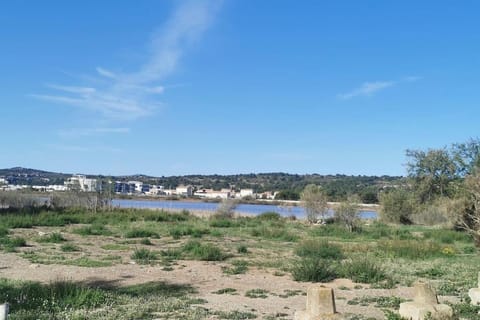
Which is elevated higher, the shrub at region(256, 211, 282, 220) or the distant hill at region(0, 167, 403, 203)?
the distant hill at region(0, 167, 403, 203)

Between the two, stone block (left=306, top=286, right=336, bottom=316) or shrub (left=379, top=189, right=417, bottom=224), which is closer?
stone block (left=306, top=286, right=336, bottom=316)

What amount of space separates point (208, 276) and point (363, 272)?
12.8 ft

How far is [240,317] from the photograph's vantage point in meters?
8.87

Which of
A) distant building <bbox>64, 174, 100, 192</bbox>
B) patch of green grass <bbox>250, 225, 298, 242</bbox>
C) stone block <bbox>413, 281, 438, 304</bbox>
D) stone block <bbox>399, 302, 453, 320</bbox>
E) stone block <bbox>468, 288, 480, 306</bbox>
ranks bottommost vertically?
patch of green grass <bbox>250, 225, 298, 242</bbox>

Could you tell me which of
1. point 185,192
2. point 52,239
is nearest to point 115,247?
point 52,239

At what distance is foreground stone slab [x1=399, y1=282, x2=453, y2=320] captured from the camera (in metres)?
6.08

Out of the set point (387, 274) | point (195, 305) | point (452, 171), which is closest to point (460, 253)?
point (387, 274)

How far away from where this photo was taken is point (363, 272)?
13.6 metres

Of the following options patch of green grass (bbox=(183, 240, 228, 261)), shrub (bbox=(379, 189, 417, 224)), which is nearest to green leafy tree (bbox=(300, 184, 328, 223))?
shrub (bbox=(379, 189, 417, 224))

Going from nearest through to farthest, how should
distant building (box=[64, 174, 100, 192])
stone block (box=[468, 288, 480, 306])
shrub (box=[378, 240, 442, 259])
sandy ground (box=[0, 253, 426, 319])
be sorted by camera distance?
stone block (box=[468, 288, 480, 306]) < sandy ground (box=[0, 253, 426, 319]) < shrub (box=[378, 240, 442, 259]) < distant building (box=[64, 174, 100, 192])

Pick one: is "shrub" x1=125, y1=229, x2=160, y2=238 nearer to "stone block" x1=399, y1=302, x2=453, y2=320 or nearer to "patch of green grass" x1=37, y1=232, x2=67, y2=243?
"patch of green grass" x1=37, y1=232, x2=67, y2=243

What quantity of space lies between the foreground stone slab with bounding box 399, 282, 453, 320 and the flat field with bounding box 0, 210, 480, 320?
0.68ft

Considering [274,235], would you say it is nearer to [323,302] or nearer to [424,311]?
[424,311]

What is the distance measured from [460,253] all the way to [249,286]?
39.5 ft
